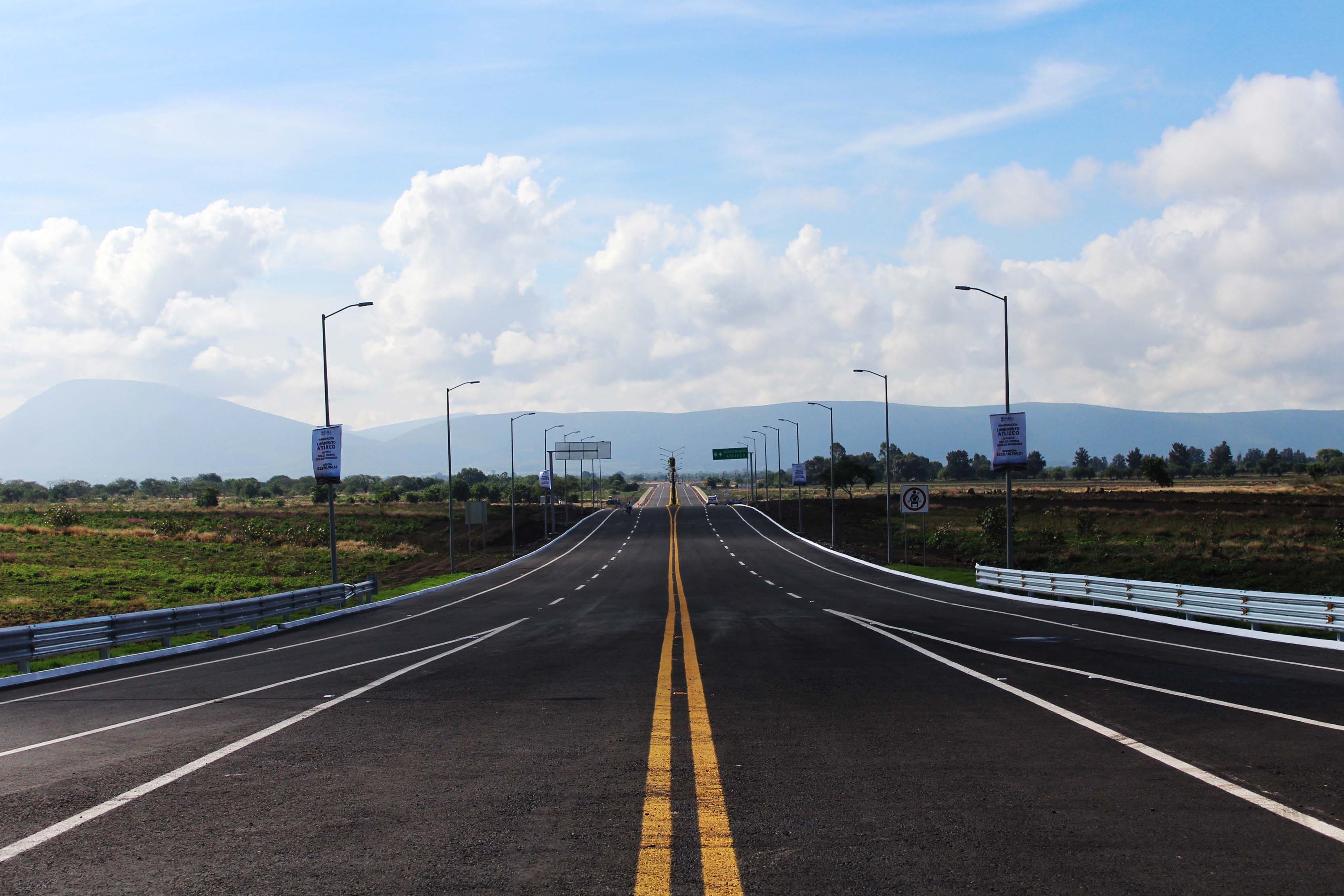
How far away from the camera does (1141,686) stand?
1155 cm

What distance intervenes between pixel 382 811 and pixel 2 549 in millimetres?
60517

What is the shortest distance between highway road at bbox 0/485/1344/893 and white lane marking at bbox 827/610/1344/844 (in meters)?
0.03

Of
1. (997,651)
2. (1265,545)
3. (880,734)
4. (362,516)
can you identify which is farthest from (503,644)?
(362,516)

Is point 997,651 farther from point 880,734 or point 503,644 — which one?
point 503,644

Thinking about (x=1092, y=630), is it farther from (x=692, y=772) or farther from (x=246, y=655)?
(x=246, y=655)

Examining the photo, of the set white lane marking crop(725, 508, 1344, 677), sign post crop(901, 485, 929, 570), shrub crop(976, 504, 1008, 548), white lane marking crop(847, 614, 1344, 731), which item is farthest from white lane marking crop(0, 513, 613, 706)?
shrub crop(976, 504, 1008, 548)

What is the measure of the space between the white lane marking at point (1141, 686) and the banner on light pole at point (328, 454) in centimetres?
1921

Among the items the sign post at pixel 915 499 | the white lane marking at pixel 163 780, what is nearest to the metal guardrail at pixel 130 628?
the white lane marking at pixel 163 780

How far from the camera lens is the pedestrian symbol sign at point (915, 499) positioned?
125 ft

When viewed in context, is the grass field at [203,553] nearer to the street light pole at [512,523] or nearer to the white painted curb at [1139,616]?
the street light pole at [512,523]

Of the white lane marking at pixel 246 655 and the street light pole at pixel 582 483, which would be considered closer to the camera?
the white lane marking at pixel 246 655

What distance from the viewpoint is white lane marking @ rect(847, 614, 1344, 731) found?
9.29 meters

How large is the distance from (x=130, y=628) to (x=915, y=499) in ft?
96.3

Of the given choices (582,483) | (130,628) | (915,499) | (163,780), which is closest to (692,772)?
(163,780)
